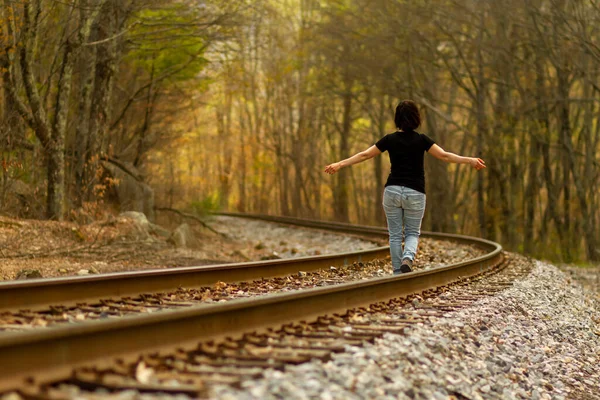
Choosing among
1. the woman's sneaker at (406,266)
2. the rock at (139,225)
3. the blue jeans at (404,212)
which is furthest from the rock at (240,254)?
the blue jeans at (404,212)

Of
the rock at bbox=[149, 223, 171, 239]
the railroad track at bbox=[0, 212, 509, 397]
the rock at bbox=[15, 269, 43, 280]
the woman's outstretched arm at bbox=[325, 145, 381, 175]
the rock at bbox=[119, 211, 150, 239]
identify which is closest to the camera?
the railroad track at bbox=[0, 212, 509, 397]

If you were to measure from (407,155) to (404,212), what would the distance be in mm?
682

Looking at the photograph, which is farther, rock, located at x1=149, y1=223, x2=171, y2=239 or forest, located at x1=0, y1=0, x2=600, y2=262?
rock, located at x1=149, y1=223, x2=171, y2=239

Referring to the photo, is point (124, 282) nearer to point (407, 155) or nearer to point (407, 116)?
point (407, 155)

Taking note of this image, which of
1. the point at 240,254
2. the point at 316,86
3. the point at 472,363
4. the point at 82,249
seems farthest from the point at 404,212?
the point at 316,86

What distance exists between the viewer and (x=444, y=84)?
35938 mm

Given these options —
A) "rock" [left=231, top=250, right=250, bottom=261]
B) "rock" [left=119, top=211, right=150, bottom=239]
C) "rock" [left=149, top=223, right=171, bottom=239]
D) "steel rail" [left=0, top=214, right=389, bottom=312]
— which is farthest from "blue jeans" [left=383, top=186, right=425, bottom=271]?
"rock" [left=149, top=223, right=171, bottom=239]

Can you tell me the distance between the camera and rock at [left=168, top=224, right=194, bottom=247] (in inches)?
696

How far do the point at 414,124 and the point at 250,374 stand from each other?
499cm

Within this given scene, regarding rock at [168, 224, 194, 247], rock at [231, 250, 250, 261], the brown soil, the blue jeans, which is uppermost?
the blue jeans

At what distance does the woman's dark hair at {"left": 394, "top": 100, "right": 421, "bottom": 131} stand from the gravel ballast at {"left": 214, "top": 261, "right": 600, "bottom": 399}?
2.11m

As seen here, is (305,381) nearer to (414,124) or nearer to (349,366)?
(349,366)

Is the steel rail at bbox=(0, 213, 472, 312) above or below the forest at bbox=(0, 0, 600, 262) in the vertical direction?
below

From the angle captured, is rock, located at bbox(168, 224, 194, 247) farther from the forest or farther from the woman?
the woman
